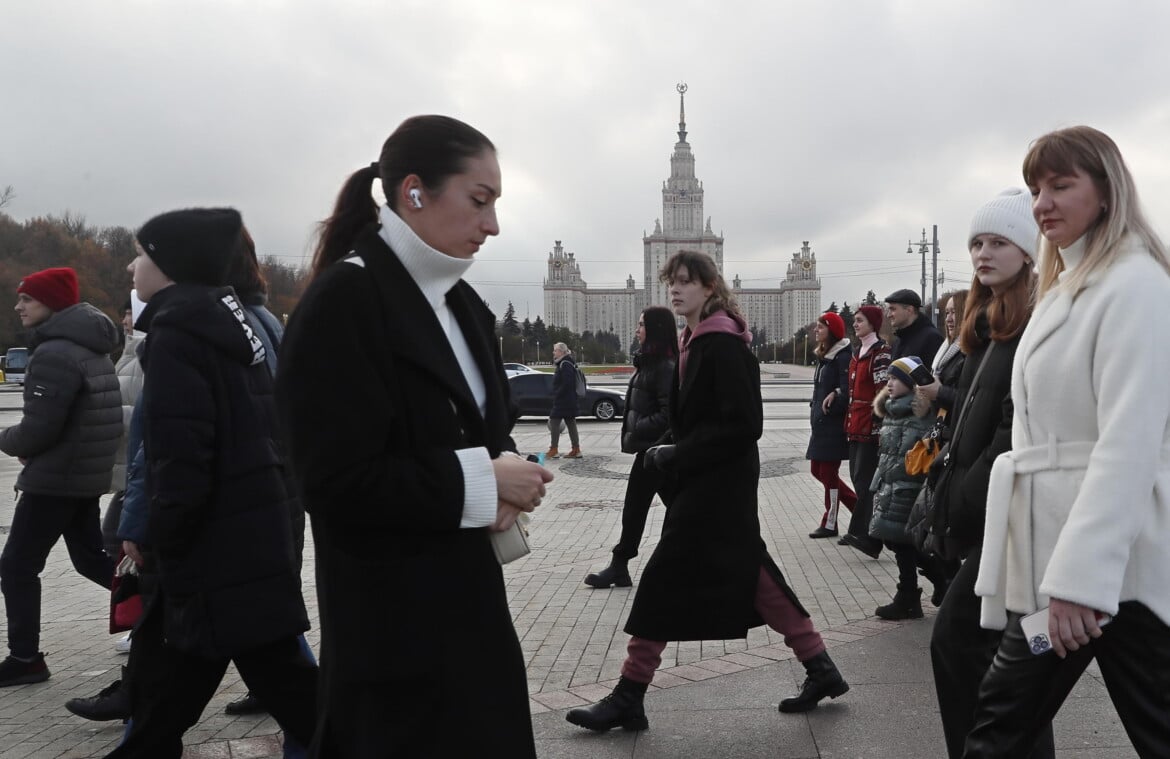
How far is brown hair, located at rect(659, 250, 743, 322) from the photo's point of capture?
4.32 meters

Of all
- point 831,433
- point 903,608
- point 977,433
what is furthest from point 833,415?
point 977,433

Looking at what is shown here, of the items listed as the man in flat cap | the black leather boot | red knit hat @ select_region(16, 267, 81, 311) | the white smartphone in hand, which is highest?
red knit hat @ select_region(16, 267, 81, 311)

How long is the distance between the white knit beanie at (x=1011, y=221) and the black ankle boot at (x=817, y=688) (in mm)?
1788

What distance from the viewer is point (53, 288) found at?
4828 millimetres

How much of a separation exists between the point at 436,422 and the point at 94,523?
12.5 ft

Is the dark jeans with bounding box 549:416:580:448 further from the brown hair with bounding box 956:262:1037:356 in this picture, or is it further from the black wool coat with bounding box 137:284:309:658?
the black wool coat with bounding box 137:284:309:658

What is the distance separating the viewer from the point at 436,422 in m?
1.97

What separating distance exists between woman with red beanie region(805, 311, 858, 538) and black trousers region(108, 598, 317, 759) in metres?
5.94

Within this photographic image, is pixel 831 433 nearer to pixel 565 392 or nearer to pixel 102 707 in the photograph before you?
pixel 102 707

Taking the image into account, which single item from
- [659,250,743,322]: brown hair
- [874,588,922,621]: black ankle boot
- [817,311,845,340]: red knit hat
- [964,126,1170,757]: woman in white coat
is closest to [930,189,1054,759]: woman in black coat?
[964,126,1170,757]: woman in white coat

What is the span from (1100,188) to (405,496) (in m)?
1.76

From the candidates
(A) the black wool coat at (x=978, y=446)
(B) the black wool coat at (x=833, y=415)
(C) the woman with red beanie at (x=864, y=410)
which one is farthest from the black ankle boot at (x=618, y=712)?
(B) the black wool coat at (x=833, y=415)

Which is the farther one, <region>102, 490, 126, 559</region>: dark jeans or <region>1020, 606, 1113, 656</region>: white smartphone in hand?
<region>102, 490, 126, 559</region>: dark jeans

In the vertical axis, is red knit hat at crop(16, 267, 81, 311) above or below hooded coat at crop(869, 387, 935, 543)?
above
